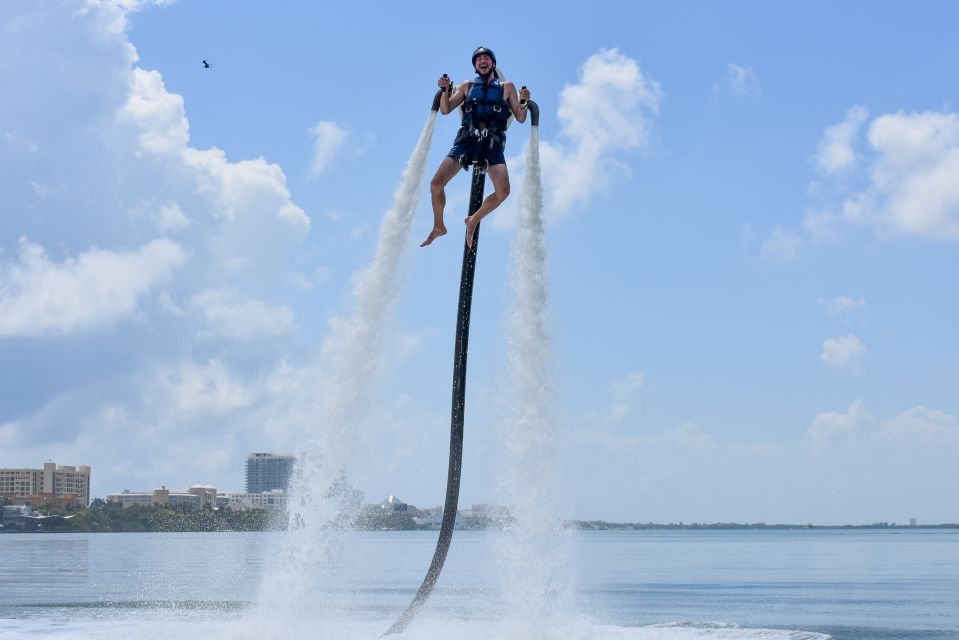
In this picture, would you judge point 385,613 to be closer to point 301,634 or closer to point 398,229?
point 301,634

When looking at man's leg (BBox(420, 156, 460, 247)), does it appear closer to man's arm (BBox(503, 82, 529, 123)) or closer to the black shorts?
the black shorts

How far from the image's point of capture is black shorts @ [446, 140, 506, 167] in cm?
1652

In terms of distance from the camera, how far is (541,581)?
16.9 m

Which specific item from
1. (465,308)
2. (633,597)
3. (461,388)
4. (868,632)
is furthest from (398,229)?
(633,597)

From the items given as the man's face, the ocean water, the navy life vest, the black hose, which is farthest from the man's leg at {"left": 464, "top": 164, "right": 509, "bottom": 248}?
the ocean water

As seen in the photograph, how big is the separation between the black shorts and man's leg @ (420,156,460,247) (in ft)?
0.49

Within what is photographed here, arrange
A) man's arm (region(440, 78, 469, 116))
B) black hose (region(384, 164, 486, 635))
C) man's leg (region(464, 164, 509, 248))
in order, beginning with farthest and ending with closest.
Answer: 1. black hose (region(384, 164, 486, 635))
2. man's arm (region(440, 78, 469, 116))
3. man's leg (region(464, 164, 509, 248))

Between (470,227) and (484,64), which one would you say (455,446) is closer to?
(470,227)

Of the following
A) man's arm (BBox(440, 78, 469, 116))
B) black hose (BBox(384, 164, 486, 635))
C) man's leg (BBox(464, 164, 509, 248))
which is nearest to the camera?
man's leg (BBox(464, 164, 509, 248))

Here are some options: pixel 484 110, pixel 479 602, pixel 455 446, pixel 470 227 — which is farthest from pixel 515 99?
pixel 479 602

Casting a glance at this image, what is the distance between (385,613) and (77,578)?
26.7 meters

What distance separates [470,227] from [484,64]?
250cm

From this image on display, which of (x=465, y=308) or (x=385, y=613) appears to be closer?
(x=465, y=308)

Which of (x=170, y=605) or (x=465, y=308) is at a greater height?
(x=465, y=308)
